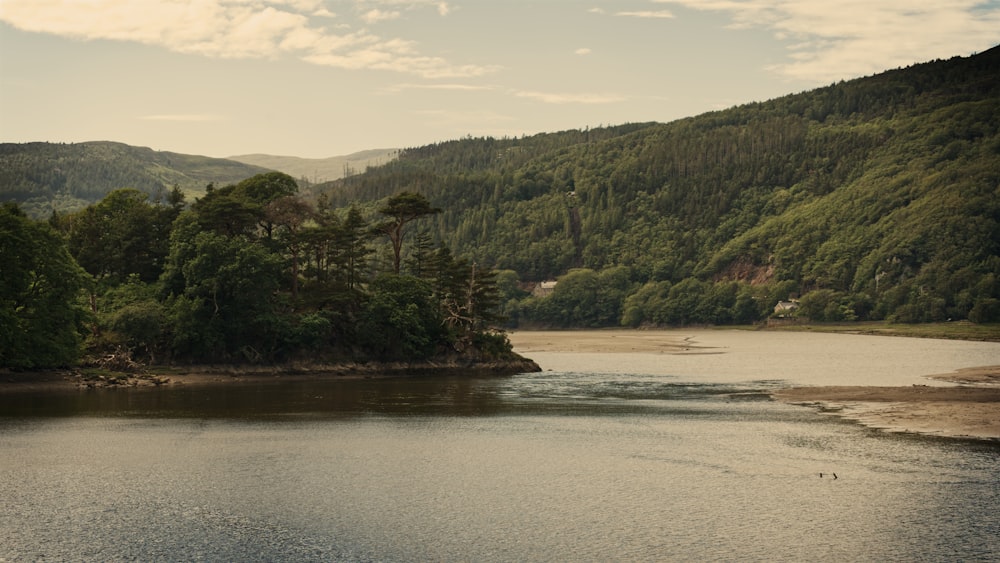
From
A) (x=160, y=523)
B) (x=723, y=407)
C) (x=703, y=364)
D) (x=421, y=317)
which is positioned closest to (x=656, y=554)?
(x=160, y=523)

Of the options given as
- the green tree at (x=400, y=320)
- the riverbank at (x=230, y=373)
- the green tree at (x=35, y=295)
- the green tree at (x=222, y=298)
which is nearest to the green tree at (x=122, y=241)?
the green tree at (x=222, y=298)

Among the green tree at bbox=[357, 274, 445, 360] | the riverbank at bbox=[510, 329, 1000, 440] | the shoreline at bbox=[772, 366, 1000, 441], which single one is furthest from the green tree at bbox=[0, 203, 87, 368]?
the riverbank at bbox=[510, 329, 1000, 440]

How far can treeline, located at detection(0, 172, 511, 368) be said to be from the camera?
107312mm

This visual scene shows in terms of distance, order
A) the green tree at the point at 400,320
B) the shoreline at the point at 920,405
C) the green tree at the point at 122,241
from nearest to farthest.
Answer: the shoreline at the point at 920,405
the green tree at the point at 400,320
the green tree at the point at 122,241

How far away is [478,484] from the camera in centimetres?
5688

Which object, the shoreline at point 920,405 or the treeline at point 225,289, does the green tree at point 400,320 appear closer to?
the treeline at point 225,289

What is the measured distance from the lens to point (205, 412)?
8875 cm

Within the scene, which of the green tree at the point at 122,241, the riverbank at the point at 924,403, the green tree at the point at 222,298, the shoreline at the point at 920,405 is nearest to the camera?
the shoreline at the point at 920,405

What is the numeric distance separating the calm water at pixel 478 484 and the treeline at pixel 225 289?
55.2ft

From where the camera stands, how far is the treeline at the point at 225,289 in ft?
352

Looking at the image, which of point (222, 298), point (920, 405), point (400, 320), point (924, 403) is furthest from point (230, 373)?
point (924, 403)

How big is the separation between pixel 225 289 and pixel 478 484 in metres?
75.4

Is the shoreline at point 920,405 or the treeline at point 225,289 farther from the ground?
the treeline at point 225,289

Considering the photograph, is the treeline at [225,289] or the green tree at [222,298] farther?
the green tree at [222,298]
